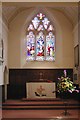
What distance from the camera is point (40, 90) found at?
46.4 feet

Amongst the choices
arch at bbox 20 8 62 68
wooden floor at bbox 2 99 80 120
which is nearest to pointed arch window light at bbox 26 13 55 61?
arch at bbox 20 8 62 68

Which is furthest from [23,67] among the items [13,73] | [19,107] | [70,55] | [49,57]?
[19,107]

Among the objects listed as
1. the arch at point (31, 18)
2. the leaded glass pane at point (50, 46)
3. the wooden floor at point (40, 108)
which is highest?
the arch at point (31, 18)

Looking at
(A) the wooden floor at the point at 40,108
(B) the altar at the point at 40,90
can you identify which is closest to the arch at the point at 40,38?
(B) the altar at the point at 40,90

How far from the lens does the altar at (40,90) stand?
14172mm

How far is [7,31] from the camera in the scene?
14.9 m

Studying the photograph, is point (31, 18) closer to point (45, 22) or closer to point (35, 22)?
point (35, 22)

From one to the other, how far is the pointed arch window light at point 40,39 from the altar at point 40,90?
2004mm

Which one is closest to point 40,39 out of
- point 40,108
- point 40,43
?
point 40,43

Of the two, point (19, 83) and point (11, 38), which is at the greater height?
point (11, 38)

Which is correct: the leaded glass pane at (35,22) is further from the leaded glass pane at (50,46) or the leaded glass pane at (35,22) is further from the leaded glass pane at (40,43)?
the leaded glass pane at (50,46)

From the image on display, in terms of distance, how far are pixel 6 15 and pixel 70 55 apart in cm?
417

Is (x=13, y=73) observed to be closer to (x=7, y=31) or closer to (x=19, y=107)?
(x=7, y=31)

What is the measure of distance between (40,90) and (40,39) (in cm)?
321
